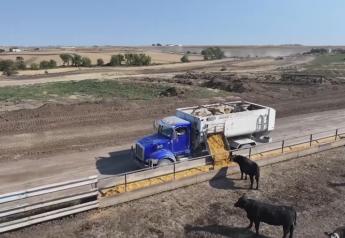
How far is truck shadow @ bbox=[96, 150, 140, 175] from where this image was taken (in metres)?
20.2

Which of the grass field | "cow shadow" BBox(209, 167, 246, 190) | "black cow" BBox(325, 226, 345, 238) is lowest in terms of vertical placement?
the grass field

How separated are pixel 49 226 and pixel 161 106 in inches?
942

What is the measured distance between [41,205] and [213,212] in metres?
6.11

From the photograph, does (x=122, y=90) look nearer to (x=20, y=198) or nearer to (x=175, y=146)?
(x=175, y=146)

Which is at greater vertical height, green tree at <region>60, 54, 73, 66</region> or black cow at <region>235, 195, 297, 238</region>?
black cow at <region>235, 195, 297, 238</region>

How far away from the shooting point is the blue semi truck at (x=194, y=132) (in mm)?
18984

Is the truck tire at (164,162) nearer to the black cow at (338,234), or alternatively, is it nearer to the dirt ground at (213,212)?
the dirt ground at (213,212)

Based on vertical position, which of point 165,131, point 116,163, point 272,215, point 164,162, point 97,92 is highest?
point 165,131

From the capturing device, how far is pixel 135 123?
30781 millimetres

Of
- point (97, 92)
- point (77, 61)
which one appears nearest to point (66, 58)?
point (77, 61)

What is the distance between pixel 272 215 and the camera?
13258 mm

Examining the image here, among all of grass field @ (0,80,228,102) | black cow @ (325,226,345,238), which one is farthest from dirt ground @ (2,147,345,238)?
grass field @ (0,80,228,102)

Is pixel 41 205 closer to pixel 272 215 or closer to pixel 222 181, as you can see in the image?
pixel 272 215

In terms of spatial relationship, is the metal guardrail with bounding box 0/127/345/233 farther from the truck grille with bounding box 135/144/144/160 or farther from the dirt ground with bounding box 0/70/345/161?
the dirt ground with bounding box 0/70/345/161
